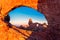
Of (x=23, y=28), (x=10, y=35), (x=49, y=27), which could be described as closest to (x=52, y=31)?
(x=49, y=27)

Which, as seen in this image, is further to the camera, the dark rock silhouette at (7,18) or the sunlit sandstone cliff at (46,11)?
the dark rock silhouette at (7,18)

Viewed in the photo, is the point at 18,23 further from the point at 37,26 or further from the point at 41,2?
the point at 41,2

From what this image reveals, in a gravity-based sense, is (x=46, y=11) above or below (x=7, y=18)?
above

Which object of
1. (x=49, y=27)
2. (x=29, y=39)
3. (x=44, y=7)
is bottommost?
(x=29, y=39)

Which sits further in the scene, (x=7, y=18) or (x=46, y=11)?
(x=7, y=18)

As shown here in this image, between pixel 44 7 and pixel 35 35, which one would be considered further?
pixel 35 35

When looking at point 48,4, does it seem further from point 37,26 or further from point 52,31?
point 37,26

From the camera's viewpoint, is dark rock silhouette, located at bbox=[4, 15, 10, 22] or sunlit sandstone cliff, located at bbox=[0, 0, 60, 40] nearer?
sunlit sandstone cliff, located at bbox=[0, 0, 60, 40]

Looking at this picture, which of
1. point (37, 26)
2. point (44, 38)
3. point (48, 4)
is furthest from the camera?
point (37, 26)

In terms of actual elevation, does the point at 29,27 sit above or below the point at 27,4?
below

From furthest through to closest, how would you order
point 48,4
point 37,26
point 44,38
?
point 37,26 < point 44,38 < point 48,4
